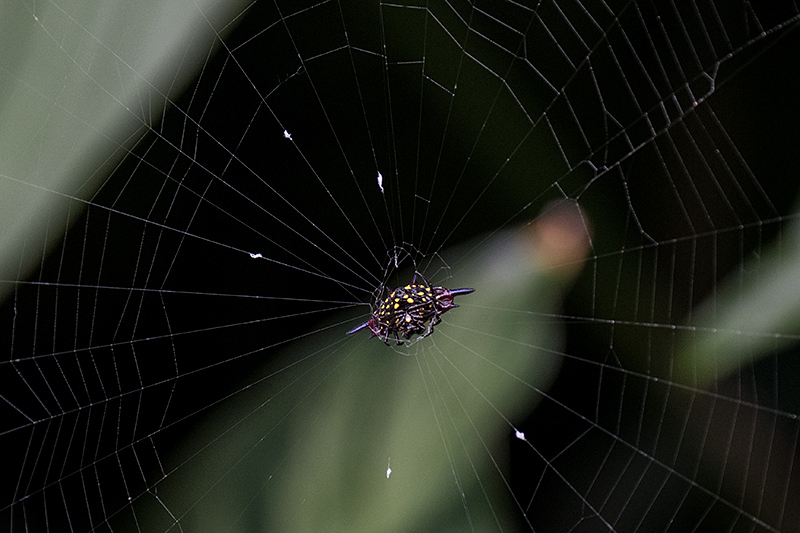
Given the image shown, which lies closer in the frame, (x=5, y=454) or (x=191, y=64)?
(x=191, y=64)

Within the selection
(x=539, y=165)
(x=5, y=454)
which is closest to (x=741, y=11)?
(x=539, y=165)

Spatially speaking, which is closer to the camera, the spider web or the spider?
the spider web

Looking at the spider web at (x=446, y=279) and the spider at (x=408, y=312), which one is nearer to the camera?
the spider web at (x=446, y=279)

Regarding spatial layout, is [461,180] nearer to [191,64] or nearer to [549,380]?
[549,380]
